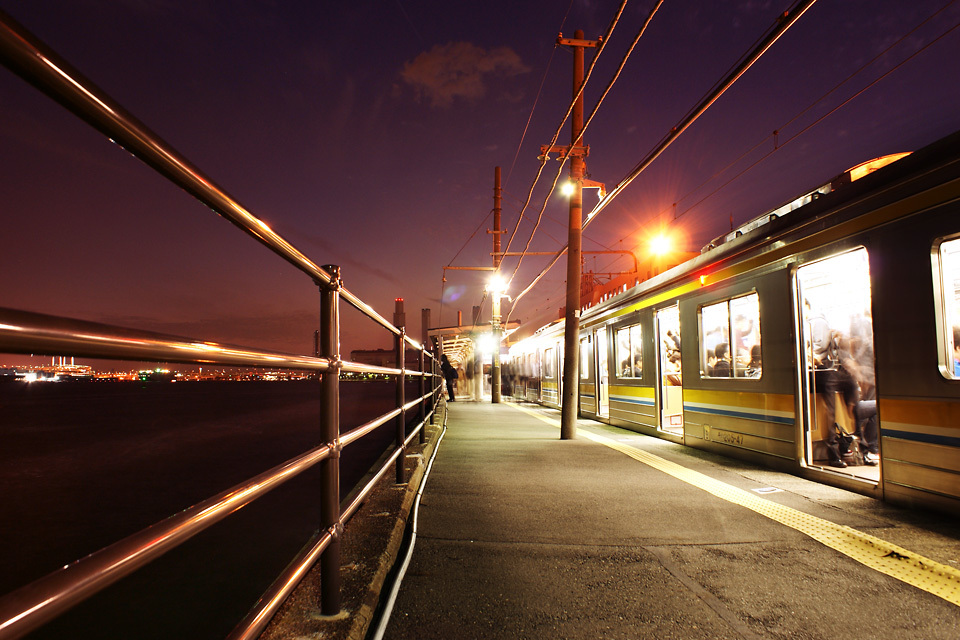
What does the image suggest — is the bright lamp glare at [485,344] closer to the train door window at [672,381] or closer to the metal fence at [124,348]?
the train door window at [672,381]

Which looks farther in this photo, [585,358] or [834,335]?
[585,358]

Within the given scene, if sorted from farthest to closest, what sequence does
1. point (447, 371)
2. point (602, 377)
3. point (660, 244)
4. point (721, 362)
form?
point (447, 371), point (660, 244), point (602, 377), point (721, 362)

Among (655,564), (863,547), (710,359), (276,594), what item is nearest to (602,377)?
(710,359)

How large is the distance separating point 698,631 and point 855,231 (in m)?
3.86

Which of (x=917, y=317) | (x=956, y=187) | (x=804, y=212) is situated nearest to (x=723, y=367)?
(x=804, y=212)

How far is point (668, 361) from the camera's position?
966cm

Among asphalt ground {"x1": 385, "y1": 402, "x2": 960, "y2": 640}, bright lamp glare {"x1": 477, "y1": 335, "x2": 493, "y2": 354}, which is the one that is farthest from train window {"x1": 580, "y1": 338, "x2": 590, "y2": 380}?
bright lamp glare {"x1": 477, "y1": 335, "x2": 493, "y2": 354}

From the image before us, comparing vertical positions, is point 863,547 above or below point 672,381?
below

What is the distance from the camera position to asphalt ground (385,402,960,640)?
2070 millimetres

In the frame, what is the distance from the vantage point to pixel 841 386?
542 centimetres

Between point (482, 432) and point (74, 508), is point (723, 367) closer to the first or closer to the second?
point (482, 432)

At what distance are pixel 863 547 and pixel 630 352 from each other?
21.4 ft

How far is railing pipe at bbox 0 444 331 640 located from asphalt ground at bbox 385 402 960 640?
52.7 inches

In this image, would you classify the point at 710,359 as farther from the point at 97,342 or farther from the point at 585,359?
the point at 97,342
